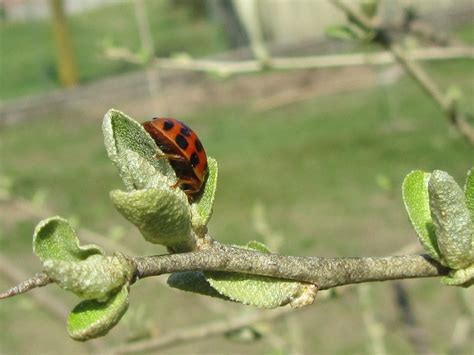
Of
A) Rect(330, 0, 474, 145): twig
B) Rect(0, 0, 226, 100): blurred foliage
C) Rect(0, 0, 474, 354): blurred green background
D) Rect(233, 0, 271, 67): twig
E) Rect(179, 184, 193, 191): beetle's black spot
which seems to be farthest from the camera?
Rect(0, 0, 226, 100): blurred foliage

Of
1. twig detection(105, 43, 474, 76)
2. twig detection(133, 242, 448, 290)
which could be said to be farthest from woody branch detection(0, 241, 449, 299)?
twig detection(105, 43, 474, 76)

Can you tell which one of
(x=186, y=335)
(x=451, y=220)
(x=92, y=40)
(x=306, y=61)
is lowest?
(x=92, y=40)

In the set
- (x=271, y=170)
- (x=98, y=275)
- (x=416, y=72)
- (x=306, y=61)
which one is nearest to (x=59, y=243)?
(x=98, y=275)

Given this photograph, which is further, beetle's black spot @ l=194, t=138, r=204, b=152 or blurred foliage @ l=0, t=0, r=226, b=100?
blurred foliage @ l=0, t=0, r=226, b=100

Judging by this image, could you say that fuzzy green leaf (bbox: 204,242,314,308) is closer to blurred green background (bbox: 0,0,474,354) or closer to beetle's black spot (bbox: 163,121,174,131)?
beetle's black spot (bbox: 163,121,174,131)

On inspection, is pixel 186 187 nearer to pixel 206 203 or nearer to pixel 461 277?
pixel 206 203

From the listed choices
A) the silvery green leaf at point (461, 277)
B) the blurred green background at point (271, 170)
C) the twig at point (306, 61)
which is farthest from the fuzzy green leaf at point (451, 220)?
the blurred green background at point (271, 170)
